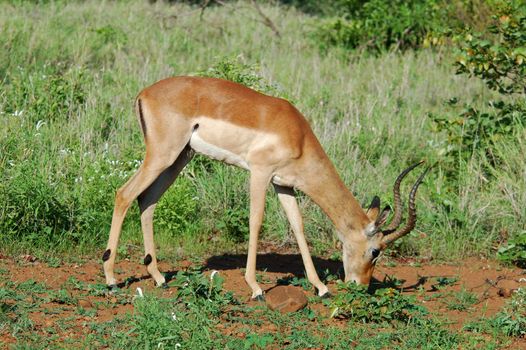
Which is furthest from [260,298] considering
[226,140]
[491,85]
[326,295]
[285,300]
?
[491,85]

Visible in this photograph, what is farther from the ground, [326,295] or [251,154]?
[251,154]

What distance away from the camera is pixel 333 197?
7004 millimetres

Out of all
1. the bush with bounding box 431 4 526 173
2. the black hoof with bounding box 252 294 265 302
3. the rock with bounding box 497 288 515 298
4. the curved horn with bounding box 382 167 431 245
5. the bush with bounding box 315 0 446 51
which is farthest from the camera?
the bush with bounding box 315 0 446 51

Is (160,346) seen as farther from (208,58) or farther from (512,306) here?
(208,58)

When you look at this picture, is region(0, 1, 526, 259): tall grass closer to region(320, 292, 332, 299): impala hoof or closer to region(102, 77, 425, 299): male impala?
region(102, 77, 425, 299): male impala

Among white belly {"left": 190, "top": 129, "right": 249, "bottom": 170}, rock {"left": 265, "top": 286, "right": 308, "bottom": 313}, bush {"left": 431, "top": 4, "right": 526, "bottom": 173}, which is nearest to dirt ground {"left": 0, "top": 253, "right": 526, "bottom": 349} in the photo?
rock {"left": 265, "top": 286, "right": 308, "bottom": 313}

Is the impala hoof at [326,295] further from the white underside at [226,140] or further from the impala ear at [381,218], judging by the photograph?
the white underside at [226,140]

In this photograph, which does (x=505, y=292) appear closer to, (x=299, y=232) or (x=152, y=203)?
(x=299, y=232)

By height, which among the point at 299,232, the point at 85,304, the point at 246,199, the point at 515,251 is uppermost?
the point at 299,232

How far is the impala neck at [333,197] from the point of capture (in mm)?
6965

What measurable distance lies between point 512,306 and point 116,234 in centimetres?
295

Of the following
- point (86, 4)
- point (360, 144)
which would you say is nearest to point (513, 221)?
point (360, 144)

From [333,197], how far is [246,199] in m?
1.97

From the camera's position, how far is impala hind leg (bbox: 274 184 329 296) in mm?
6938
